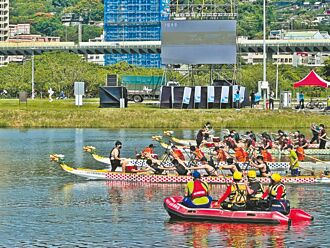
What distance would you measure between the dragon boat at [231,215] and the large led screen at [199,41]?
59.5 meters

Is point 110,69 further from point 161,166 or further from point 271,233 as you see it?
point 271,233

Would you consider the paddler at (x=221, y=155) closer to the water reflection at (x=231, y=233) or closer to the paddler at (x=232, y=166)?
the paddler at (x=232, y=166)

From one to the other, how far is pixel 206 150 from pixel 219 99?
3734cm

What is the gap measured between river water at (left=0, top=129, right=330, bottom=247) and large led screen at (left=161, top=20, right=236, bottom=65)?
4021cm

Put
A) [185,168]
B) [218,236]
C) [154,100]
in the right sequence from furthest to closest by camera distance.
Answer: [154,100]
[185,168]
[218,236]

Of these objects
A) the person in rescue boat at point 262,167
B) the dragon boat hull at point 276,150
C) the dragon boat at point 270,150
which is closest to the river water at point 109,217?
the person in rescue boat at point 262,167

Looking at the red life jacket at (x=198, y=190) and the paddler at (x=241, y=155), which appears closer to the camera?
Answer: the red life jacket at (x=198, y=190)

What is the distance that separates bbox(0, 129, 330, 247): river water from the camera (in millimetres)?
32469

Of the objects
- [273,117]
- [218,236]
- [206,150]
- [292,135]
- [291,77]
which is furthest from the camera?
[291,77]

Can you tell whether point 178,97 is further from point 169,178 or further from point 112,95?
point 169,178

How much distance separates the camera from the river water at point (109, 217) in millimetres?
32469

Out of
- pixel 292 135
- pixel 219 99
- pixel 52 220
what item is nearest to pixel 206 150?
pixel 292 135

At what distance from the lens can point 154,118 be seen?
8344 cm

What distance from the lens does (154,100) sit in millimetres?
115375
